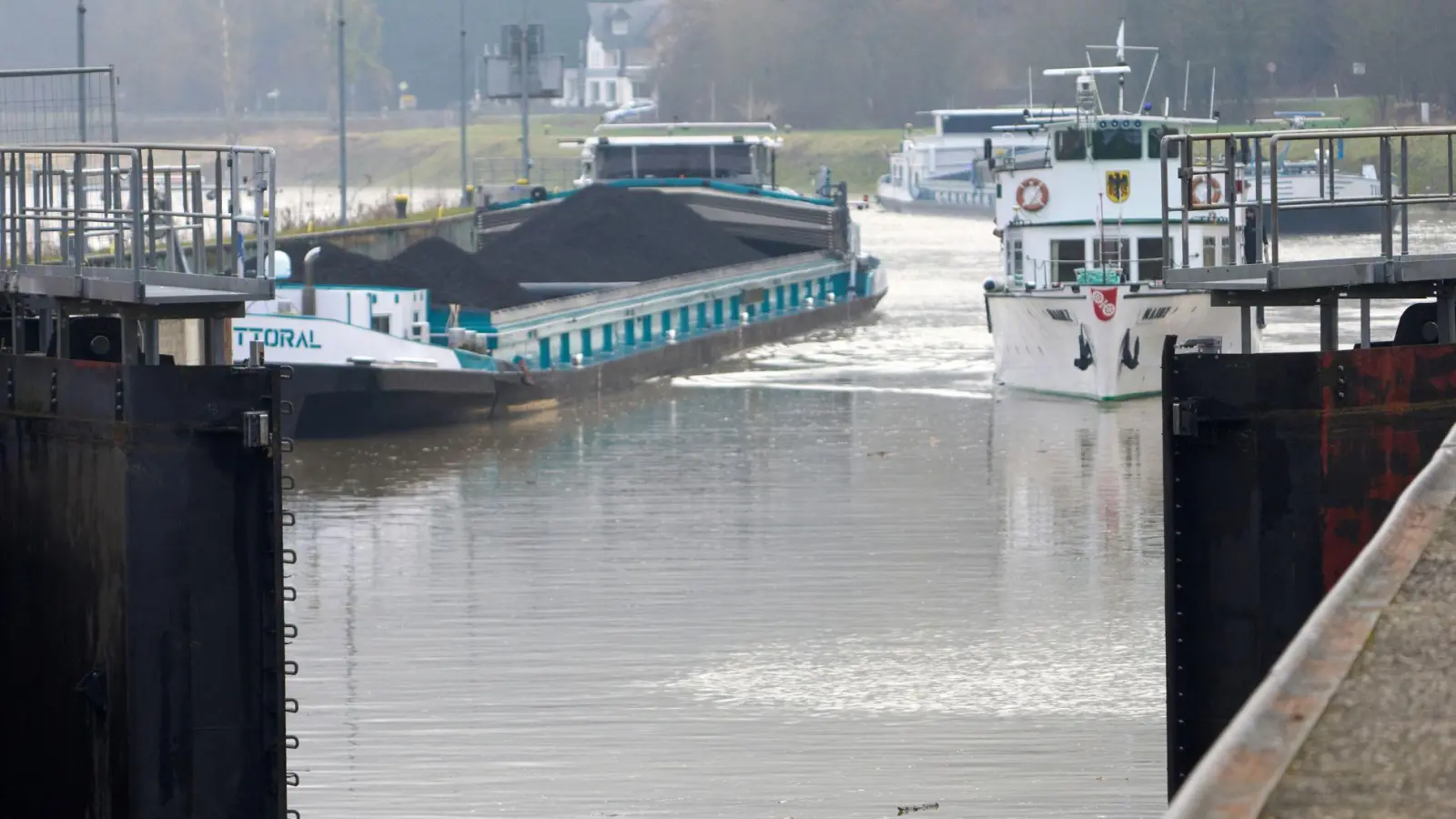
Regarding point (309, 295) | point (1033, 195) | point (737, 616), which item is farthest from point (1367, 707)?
point (1033, 195)

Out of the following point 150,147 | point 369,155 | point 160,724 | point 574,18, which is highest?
point 574,18

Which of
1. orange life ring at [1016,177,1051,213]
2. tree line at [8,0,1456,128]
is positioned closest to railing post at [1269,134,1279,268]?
orange life ring at [1016,177,1051,213]

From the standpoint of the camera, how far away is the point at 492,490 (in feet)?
68.5

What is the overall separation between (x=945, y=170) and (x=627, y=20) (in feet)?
260

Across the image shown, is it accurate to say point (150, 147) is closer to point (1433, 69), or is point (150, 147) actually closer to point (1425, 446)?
point (1425, 446)

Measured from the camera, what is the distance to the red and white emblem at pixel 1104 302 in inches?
1047

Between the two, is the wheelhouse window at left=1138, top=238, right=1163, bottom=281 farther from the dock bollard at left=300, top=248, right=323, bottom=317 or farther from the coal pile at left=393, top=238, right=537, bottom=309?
the dock bollard at left=300, top=248, right=323, bottom=317

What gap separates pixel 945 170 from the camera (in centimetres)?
9675

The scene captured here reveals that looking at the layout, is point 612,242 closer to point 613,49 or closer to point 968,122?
point 968,122

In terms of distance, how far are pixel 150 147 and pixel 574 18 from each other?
551 ft

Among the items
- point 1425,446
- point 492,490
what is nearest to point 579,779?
point 1425,446

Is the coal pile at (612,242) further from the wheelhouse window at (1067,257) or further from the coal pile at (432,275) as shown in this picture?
the wheelhouse window at (1067,257)

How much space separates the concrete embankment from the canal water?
6127 mm

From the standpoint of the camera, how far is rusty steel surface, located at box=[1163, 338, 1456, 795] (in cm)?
907
